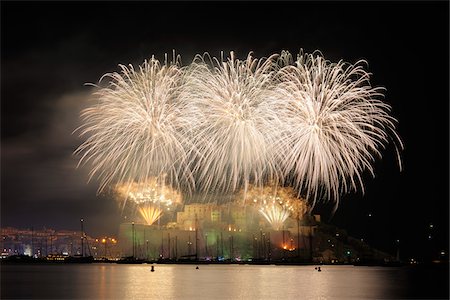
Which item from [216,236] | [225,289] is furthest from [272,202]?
[225,289]

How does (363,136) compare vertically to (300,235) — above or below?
above

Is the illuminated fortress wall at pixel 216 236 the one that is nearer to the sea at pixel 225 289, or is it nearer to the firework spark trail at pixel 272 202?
the firework spark trail at pixel 272 202

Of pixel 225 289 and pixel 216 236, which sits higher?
pixel 216 236

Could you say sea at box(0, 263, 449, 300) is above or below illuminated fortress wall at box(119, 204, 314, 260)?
below

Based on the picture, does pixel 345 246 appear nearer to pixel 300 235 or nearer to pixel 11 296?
pixel 300 235

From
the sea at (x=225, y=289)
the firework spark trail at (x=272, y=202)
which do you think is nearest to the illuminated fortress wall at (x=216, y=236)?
the firework spark trail at (x=272, y=202)

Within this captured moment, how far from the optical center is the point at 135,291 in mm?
50562

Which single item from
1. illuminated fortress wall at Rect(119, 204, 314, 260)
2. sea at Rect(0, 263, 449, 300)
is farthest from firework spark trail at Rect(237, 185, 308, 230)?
sea at Rect(0, 263, 449, 300)

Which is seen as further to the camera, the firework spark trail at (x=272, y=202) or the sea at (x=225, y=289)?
the firework spark trail at (x=272, y=202)

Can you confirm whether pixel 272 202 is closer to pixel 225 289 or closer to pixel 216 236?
pixel 216 236

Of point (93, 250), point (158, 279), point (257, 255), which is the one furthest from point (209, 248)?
point (93, 250)

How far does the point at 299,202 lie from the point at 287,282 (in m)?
41.8

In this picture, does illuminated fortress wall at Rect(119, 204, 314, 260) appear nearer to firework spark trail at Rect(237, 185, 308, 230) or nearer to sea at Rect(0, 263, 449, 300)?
firework spark trail at Rect(237, 185, 308, 230)

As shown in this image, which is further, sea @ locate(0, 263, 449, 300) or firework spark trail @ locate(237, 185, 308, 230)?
firework spark trail @ locate(237, 185, 308, 230)
